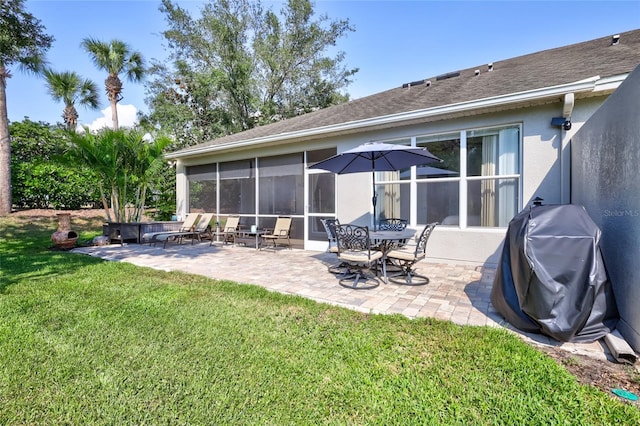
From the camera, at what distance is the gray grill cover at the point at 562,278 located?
2688 mm

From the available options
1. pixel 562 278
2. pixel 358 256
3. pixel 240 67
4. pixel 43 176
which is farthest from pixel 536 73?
pixel 43 176

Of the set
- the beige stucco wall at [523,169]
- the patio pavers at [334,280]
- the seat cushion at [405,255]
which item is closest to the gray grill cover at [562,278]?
the patio pavers at [334,280]

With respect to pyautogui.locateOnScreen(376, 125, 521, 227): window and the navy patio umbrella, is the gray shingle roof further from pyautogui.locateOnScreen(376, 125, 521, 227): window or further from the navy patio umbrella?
the navy patio umbrella

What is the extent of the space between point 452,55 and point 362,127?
306 inches

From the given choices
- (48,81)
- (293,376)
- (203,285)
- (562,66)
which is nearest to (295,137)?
(203,285)

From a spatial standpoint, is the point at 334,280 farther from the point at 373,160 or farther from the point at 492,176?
the point at 492,176

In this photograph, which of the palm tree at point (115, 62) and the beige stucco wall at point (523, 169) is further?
the palm tree at point (115, 62)

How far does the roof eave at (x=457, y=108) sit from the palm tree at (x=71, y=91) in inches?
554

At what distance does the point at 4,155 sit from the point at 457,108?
54.5ft

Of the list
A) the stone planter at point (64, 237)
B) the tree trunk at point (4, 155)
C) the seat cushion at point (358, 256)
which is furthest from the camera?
the tree trunk at point (4, 155)

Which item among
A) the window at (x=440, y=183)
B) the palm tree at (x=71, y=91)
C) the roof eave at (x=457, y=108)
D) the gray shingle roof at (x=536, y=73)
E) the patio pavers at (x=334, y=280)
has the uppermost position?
the palm tree at (x=71, y=91)

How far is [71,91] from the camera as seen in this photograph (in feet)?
55.5

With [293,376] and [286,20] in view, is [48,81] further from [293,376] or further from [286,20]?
[293,376]

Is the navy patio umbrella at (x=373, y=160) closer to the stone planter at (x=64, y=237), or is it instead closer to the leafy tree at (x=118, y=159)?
the leafy tree at (x=118, y=159)
